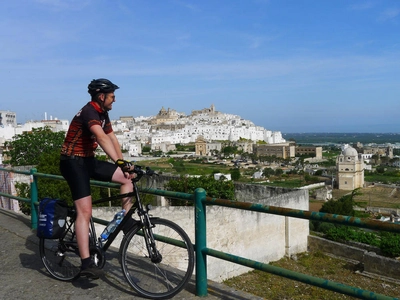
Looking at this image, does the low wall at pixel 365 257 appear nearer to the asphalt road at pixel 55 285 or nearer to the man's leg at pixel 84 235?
the asphalt road at pixel 55 285

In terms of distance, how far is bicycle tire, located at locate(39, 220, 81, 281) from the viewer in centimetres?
357

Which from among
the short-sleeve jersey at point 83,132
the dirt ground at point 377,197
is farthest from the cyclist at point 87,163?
the dirt ground at point 377,197

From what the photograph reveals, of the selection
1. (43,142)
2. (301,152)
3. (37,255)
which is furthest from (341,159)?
(301,152)

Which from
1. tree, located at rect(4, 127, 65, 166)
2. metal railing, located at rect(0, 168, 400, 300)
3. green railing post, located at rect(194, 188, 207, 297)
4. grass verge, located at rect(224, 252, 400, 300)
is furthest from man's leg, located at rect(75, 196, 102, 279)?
tree, located at rect(4, 127, 65, 166)

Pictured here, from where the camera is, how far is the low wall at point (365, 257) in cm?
1167

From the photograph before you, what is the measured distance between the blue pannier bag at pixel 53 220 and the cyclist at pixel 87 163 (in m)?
0.26

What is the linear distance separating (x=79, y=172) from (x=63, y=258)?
98 cm

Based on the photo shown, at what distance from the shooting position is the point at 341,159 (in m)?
55.3

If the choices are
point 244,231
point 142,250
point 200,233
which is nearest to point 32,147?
point 244,231

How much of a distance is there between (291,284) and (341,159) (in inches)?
1927

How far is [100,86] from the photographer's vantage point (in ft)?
10.6

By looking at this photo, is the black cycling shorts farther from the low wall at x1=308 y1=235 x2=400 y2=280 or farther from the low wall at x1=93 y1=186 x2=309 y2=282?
the low wall at x1=308 y1=235 x2=400 y2=280

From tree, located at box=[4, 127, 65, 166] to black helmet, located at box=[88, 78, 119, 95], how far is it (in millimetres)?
21658

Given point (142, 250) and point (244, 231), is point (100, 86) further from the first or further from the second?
point (244, 231)
